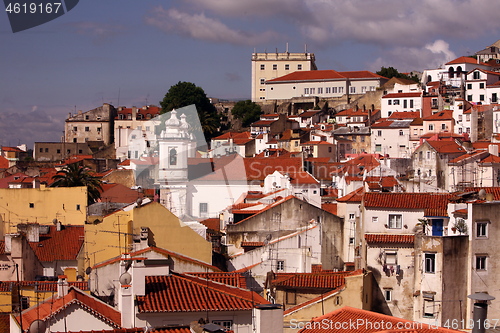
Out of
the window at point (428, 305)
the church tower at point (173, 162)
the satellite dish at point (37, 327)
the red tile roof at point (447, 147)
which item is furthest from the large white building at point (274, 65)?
the satellite dish at point (37, 327)

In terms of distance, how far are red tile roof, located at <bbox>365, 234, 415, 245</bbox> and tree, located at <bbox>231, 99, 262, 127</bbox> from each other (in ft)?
255

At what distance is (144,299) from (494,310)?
1149 cm

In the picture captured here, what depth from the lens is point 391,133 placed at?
7544 cm

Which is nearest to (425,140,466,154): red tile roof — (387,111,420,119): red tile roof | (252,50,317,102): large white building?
(387,111,420,119): red tile roof

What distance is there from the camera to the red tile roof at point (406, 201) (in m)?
27.0

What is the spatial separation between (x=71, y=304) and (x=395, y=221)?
43.8 feet

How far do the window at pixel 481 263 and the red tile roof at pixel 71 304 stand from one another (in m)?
11.4

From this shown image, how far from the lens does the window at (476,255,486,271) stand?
2384 cm

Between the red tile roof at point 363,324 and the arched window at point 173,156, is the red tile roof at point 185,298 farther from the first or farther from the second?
the arched window at point 173,156

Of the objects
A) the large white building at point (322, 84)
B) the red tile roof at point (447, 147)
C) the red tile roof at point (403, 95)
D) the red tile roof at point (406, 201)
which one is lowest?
the red tile roof at point (406, 201)

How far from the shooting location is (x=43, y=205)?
35344 mm

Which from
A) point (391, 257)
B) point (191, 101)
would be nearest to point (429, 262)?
point (391, 257)

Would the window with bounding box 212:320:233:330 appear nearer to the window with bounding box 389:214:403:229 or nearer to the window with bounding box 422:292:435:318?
the window with bounding box 422:292:435:318

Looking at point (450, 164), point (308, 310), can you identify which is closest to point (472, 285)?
point (308, 310)
